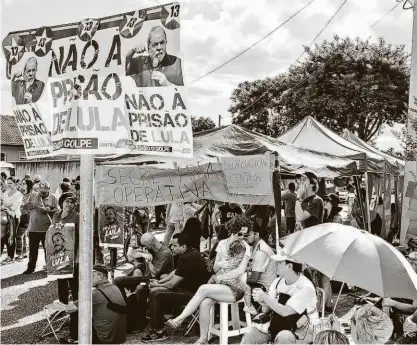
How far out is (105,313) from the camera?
18.4 feet

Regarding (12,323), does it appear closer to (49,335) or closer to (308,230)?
(49,335)

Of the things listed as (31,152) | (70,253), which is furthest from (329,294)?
(31,152)

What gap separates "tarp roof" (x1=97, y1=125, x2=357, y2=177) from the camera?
7.63 meters

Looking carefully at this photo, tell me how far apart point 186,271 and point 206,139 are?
2443 mm

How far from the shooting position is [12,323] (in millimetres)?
6926

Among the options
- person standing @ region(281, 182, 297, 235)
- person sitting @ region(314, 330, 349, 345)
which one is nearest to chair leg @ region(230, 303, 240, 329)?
person sitting @ region(314, 330, 349, 345)

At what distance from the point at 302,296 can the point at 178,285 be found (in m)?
2.02

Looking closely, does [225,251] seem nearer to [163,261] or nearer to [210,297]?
[210,297]

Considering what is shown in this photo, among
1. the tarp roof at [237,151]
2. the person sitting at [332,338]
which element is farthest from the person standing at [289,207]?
the person sitting at [332,338]

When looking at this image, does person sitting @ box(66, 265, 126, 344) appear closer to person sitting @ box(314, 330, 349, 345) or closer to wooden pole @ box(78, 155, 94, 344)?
wooden pole @ box(78, 155, 94, 344)

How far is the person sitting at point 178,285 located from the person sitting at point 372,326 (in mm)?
2573

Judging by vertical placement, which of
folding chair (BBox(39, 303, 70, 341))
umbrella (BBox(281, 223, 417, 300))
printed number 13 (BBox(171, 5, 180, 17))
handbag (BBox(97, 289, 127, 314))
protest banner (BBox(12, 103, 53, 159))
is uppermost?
printed number 13 (BBox(171, 5, 180, 17))

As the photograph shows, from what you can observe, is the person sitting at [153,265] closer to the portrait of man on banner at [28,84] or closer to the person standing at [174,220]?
the portrait of man on banner at [28,84]

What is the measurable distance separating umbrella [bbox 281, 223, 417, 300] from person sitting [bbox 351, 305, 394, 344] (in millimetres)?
187
